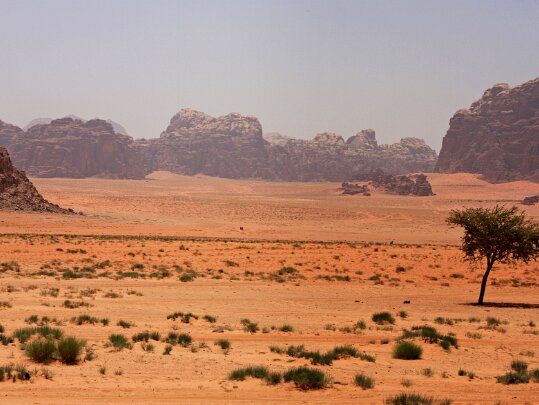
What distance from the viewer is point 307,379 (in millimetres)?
11406

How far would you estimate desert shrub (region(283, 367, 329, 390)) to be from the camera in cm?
1142

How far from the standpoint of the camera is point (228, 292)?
2662 centimetres

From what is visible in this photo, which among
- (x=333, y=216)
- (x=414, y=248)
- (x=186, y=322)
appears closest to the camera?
(x=186, y=322)

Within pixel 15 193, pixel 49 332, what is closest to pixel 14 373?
pixel 49 332

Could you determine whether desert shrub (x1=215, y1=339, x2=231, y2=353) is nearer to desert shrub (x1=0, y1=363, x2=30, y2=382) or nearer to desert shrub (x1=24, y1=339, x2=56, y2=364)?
desert shrub (x1=24, y1=339, x2=56, y2=364)

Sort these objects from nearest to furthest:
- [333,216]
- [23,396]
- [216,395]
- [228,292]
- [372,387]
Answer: [23,396] → [216,395] → [372,387] → [228,292] → [333,216]

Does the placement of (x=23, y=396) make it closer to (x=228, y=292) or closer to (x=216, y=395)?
(x=216, y=395)

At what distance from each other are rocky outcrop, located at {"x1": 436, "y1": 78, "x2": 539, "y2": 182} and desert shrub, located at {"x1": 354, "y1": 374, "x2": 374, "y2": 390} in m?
163

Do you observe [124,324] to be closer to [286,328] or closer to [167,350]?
[167,350]

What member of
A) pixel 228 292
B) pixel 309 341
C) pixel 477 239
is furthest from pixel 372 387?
pixel 477 239

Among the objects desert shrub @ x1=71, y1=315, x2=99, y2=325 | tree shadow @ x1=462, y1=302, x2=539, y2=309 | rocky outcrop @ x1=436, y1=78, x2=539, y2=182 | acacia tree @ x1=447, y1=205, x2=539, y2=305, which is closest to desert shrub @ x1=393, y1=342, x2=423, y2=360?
desert shrub @ x1=71, y1=315, x2=99, y2=325

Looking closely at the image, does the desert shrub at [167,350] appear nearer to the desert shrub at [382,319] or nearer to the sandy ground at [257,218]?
the desert shrub at [382,319]

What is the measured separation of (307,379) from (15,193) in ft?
226

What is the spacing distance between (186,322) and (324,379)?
7790mm
